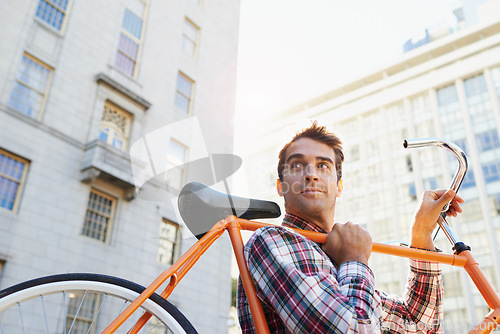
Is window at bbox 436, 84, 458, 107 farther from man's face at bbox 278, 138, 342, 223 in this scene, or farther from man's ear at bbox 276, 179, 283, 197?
man's face at bbox 278, 138, 342, 223

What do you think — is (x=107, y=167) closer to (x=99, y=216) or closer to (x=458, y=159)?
(x=99, y=216)

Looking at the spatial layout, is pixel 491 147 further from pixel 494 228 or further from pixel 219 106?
pixel 219 106

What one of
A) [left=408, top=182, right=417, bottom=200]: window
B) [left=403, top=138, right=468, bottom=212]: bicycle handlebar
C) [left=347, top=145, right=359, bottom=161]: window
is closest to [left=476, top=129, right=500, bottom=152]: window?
[left=408, top=182, right=417, bottom=200]: window

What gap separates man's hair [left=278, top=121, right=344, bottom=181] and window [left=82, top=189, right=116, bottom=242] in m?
9.33

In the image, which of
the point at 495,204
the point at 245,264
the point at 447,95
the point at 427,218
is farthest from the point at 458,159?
the point at 447,95

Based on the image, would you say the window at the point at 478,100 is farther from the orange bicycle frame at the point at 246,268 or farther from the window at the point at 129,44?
the orange bicycle frame at the point at 246,268

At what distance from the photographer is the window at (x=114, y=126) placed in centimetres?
1198

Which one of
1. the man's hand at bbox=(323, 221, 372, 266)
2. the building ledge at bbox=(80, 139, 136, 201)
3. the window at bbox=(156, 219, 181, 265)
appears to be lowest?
the man's hand at bbox=(323, 221, 372, 266)

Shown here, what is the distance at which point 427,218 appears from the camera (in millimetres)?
2170

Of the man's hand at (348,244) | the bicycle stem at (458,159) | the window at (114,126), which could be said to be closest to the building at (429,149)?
the window at (114,126)

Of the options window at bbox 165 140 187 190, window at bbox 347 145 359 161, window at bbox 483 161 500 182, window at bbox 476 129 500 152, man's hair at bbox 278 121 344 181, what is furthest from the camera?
window at bbox 347 145 359 161

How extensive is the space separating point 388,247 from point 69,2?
1273 centimetres

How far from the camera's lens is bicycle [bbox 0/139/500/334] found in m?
1.58

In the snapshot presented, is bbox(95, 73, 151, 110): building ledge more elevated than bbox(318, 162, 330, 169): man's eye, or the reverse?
bbox(95, 73, 151, 110): building ledge
